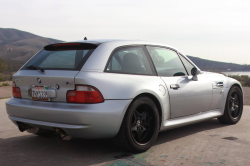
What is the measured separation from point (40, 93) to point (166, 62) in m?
1.97

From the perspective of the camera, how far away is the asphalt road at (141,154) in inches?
137

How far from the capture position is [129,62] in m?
3.95

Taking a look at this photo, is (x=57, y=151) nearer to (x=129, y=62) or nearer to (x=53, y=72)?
(x=53, y=72)

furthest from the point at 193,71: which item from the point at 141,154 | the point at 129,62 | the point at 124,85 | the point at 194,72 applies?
the point at 141,154

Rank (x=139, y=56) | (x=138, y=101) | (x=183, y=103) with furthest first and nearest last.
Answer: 1. (x=183, y=103)
2. (x=139, y=56)
3. (x=138, y=101)

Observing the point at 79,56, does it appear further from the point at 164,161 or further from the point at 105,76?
the point at 164,161

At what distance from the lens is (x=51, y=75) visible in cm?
353

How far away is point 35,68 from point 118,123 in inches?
52.0

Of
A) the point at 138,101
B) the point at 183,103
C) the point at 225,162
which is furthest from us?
the point at 183,103

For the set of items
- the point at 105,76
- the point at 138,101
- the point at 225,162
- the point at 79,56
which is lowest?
the point at 225,162

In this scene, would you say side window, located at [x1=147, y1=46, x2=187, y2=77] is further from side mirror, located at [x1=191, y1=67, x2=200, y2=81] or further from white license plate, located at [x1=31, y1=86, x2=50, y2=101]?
white license plate, located at [x1=31, y1=86, x2=50, y2=101]

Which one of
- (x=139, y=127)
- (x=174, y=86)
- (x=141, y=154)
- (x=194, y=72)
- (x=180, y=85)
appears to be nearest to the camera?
(x=141, y=154)

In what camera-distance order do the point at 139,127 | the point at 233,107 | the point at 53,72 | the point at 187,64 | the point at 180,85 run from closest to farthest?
the point at 53,72
the point at 139,127
the point at 180,85
the point at 187,64
the point at 233,107

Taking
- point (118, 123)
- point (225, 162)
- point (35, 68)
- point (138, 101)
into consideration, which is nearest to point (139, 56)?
point (138, 101)
